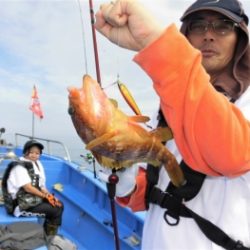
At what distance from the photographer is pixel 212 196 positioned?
5.30 feet

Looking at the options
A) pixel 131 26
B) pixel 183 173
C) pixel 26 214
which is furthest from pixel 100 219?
pixel 131 26

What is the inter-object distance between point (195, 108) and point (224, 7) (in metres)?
0.67

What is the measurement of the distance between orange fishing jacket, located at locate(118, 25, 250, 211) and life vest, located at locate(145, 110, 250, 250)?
33cm

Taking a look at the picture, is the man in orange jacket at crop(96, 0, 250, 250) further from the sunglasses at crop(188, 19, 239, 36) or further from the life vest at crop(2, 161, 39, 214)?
the life vest at crop(2, 161, 39, 214)

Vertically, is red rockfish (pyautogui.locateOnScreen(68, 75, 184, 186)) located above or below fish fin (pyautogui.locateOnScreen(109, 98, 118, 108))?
below

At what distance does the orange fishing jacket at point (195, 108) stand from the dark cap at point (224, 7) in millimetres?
447

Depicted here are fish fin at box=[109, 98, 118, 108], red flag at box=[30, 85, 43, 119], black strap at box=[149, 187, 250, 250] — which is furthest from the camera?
red flag at box=[30, 85, 43, 119]

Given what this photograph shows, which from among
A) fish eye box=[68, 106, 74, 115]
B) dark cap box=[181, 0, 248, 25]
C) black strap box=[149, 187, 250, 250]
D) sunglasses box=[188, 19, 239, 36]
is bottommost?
black strap box=[149, 187, 250, 250]

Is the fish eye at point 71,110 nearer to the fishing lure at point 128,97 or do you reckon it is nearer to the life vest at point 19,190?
the fishing lure at point 128,97

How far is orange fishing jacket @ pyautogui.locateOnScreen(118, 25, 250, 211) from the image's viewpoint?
123 cm

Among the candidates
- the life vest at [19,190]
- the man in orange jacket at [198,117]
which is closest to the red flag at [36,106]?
the life vest at [19,190]

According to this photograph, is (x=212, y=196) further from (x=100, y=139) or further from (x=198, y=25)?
(x=198, y=25)

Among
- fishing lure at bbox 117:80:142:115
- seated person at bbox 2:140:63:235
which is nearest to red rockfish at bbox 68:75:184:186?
fishing lure at bbox 117:80:142:115

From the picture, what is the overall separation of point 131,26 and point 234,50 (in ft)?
2.03
